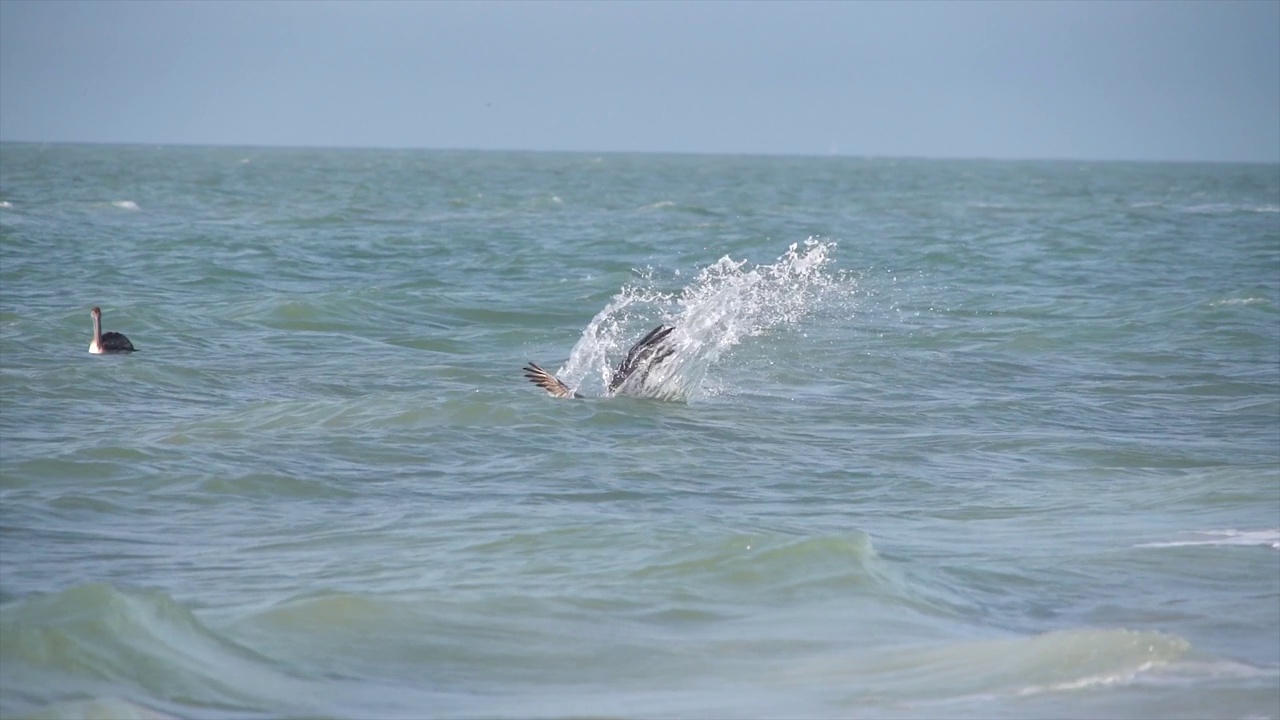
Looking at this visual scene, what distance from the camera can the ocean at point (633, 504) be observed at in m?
5.65

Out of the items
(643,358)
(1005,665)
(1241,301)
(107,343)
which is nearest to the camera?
(1005,665)

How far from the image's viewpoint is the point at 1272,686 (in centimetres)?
546

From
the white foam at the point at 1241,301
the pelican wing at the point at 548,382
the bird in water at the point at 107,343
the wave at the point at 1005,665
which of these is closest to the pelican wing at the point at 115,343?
the bird in water at the point at 107,343

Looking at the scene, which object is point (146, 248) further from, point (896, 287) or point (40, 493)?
point (40, 493)

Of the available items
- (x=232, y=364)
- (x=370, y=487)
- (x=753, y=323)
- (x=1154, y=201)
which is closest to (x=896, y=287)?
(x=753, y=323)

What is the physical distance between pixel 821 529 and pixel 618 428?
2.94 meters

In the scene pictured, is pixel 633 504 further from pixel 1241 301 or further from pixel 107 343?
pixel 1241 301

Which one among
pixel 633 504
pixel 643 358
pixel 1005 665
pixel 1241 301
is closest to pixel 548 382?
pixel 643 358

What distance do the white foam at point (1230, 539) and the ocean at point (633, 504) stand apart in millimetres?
36

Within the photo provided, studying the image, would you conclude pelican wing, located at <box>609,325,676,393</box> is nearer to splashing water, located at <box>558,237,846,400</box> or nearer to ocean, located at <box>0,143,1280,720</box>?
splashing water, located at <box>558,237,846,400</box>

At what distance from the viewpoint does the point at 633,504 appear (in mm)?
8406

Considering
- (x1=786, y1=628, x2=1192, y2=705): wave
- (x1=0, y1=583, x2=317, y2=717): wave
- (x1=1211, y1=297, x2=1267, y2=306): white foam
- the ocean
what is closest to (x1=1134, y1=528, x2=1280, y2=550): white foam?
the ocean

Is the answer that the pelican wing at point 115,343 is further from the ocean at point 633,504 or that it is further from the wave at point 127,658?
the wave at point 127,658

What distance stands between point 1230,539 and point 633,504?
116 inches
